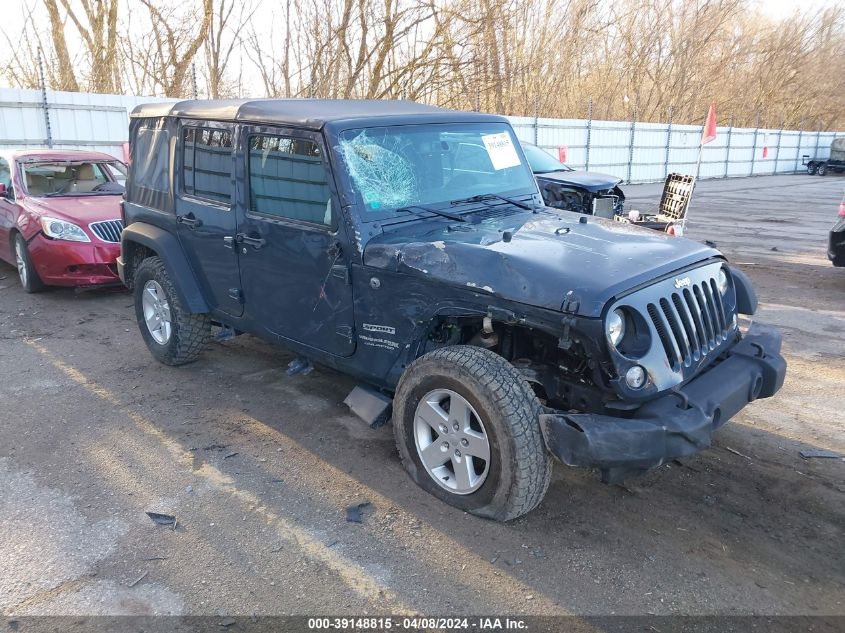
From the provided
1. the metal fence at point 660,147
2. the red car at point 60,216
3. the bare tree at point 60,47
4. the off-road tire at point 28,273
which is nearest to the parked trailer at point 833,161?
the metal fence at point 660,147

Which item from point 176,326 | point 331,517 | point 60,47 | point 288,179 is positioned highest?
point 60,47

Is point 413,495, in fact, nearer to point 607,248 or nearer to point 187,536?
point 187,536

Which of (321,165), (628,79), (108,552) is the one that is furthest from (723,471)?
(628,79)

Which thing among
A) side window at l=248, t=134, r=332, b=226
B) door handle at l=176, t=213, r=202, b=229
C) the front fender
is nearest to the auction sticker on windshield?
side window at l=248, t=134, r=332, b=226

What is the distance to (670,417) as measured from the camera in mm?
2984

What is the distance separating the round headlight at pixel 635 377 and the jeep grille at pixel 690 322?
207 millimetres

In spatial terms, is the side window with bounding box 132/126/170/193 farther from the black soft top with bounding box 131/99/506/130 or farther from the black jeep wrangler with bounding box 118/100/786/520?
the black soft top with bounding box 131/99/506/130

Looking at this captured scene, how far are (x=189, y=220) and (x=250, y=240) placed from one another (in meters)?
0.81

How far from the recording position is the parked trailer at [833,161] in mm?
32562

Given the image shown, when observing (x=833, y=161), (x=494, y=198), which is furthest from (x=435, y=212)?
(x=833, y=161)

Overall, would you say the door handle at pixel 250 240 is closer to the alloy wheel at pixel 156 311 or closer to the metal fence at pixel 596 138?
the alloy wheel at pixel 156 311

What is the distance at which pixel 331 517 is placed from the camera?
3.47m

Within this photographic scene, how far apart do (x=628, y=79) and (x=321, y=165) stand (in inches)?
1261

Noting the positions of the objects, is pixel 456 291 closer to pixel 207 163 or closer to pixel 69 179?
pixel 207 163
